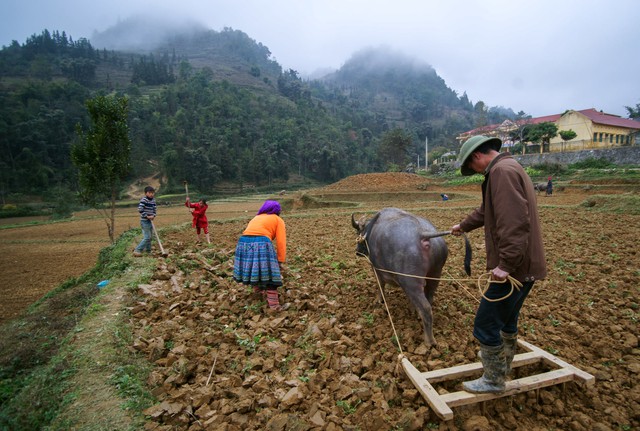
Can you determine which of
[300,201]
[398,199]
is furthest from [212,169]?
[398,199]

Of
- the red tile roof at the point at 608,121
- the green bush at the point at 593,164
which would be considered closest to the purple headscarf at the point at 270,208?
the green bush at the point at 593,164

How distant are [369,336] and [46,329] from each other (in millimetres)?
5471

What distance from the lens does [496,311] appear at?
8.69ft

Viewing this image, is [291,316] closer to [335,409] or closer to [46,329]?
[335,409]

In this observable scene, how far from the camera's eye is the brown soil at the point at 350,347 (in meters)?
2.71

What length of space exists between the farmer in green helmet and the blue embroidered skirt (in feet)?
9.30

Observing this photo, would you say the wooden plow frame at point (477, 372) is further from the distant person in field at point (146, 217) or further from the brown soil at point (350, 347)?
the distant person in field at point (146, 217)

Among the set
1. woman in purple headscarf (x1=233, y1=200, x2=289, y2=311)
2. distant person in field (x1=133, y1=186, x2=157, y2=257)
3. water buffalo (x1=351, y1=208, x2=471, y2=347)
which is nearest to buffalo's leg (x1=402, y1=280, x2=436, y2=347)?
water buffalo (x1=351, y1=208, x2=471, y2=347)

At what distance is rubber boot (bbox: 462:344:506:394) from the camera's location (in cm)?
267

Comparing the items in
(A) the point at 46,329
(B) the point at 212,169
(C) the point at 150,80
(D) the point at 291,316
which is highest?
(C) the point at 150,80

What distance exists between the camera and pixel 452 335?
3812 millimetres

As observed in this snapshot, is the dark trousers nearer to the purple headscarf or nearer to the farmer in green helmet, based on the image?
the farmer in green helmet

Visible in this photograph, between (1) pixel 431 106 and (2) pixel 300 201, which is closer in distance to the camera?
(2) pixel 300 201

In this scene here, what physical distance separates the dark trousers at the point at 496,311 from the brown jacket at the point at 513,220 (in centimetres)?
14
